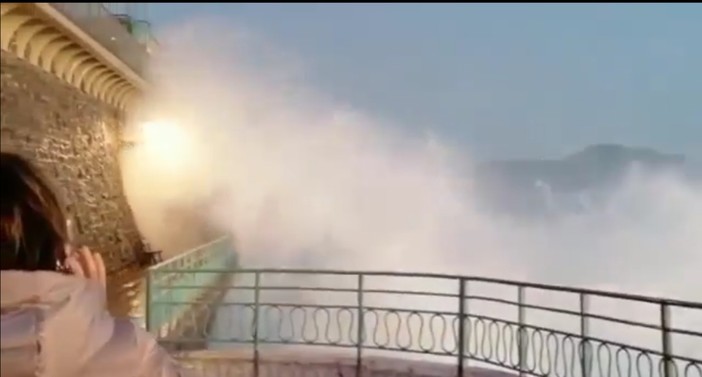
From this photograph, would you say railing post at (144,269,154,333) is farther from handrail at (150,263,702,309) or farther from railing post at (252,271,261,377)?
railing post at (252,271,261,377)

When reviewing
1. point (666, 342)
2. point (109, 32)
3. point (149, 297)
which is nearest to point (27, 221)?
point (666, 342)

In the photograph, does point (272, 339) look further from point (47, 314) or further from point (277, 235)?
point (47, 314)

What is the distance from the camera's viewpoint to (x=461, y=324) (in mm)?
3211

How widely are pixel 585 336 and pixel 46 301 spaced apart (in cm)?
228

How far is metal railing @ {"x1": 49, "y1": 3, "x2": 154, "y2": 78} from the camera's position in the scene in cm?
513

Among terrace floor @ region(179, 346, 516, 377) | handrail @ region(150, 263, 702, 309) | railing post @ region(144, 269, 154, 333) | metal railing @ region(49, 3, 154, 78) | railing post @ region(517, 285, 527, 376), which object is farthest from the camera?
metal railing @ region(49, 3, 154, 78)

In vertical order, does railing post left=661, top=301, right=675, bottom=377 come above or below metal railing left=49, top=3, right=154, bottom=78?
below

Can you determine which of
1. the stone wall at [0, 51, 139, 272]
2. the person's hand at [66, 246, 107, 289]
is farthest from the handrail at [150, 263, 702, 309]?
the person's hand at [66, 246, 107, 289]

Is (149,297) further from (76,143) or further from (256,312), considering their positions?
(76,143)

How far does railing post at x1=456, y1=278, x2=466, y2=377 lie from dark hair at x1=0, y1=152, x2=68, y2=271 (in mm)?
2681

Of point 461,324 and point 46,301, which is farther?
point 461,324

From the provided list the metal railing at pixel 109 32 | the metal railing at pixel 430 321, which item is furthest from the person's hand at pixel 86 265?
the metal railing at pixel 109 32

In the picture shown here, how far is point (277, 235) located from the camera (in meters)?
6.03

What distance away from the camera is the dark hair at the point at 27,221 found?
535 mm
